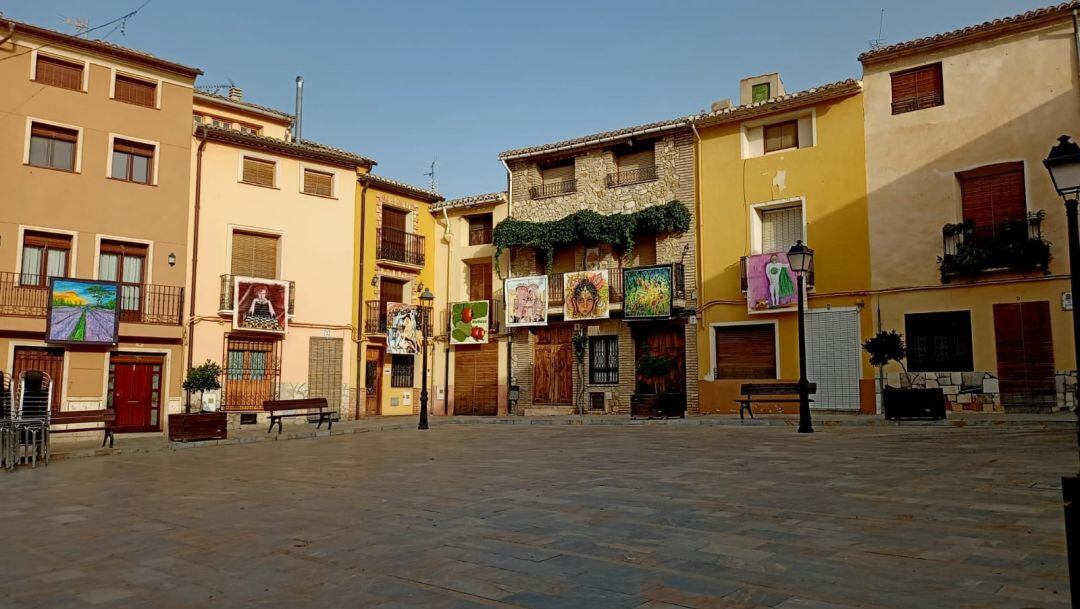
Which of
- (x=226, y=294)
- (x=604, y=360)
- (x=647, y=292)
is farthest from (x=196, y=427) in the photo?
(x=647, y=292)

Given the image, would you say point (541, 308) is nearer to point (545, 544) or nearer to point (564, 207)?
point (564, 207)

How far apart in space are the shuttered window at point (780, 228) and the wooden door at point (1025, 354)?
5.97m

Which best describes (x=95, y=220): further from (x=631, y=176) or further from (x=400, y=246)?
(x=631, y=176)

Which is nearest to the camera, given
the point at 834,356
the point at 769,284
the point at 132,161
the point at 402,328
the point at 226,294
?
the point at 834,356

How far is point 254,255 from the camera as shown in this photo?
81.1 ft

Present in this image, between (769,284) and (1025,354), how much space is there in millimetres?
6774

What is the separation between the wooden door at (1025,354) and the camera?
18188 mm

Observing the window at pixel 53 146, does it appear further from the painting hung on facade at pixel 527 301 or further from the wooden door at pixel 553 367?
the wooden door at pixel 553 367

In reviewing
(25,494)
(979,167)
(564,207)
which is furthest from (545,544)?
(564,207)

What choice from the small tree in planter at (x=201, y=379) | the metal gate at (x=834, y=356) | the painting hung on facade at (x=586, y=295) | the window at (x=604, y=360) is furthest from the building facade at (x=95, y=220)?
the metal gate at (x=834, y=356)

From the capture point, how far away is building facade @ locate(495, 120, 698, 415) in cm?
2459

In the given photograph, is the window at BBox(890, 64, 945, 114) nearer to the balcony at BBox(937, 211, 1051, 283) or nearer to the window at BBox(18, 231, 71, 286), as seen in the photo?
the balcony at BBox(937, 211, 1051, 283)

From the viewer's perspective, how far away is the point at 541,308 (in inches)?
1060

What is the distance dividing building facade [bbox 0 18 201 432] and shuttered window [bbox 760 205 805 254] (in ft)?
58.8
